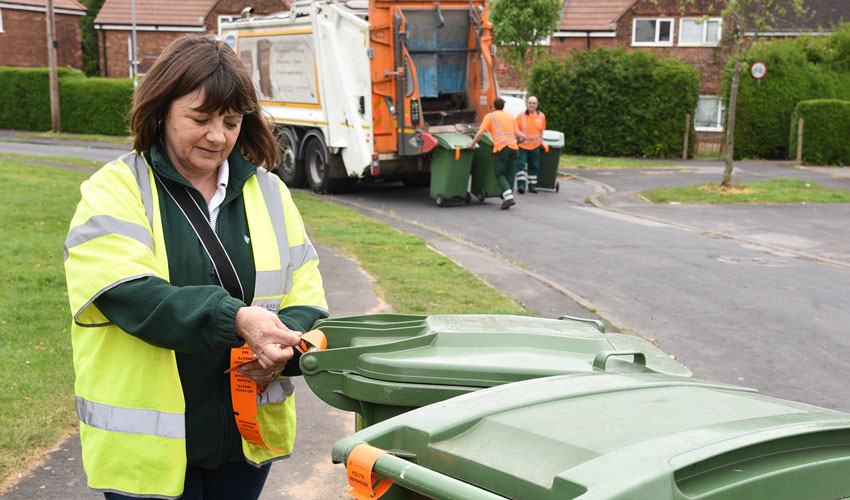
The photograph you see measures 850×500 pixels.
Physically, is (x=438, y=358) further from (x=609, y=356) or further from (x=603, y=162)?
(x=603, y=162)

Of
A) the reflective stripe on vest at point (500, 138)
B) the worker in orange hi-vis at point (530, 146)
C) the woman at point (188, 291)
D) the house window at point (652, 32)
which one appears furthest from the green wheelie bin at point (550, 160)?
the house window at point (652, 32)

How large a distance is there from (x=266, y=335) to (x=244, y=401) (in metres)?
0.27

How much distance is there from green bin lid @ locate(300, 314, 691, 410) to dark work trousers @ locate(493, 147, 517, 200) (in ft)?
36.5

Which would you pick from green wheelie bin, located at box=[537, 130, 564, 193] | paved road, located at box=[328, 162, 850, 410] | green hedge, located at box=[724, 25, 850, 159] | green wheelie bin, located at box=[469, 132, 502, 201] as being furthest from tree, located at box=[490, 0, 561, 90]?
green wheelie bin, located at box=[469, 132, 502, 201]

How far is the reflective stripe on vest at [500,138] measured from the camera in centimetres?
1369

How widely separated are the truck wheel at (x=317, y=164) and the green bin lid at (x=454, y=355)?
40.1 feet

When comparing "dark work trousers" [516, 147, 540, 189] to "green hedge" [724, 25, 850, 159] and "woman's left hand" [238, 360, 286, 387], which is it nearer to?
"green hedge" [724, 25, 850, 159]

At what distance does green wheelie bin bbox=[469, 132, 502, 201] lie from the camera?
14.1 metres

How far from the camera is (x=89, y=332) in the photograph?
210 centimetres

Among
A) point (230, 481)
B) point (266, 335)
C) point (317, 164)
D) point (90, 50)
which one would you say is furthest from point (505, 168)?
point (90, 50)

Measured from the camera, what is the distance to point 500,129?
13.8 m

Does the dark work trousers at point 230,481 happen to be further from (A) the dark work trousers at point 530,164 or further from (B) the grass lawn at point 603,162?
(B) the grass lawn at point 603,162

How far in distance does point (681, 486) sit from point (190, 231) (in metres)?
1.32

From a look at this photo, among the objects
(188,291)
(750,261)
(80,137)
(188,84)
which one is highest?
(188,84)
